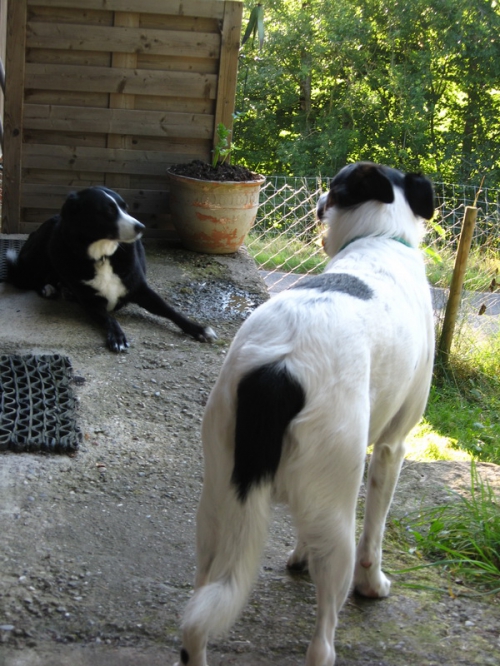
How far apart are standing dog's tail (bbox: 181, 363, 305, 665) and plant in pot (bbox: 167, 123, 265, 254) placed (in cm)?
366

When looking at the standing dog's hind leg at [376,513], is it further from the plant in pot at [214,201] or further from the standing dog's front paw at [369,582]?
the plant in pot at [214,201]

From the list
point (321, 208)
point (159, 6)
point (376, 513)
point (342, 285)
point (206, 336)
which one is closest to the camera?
point (342, 285)

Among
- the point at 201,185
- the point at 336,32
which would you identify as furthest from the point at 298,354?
the point at 336,32

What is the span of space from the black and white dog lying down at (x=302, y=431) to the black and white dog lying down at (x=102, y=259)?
2.38 metres

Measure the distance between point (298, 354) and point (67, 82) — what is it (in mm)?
4497

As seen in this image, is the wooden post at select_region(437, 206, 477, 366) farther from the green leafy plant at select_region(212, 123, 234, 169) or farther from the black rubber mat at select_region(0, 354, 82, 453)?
the black rubber mat at select_region(0, 354, 82, 453)

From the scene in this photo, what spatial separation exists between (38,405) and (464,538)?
187cm

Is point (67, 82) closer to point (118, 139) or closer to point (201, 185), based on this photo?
point (118, 139)

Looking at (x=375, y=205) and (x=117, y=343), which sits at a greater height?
(x=375, y=205)

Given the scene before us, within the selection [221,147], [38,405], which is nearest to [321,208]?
[38,405]

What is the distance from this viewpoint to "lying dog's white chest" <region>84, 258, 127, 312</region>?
4.35 metres

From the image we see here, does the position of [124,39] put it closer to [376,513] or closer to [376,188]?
[376,188]

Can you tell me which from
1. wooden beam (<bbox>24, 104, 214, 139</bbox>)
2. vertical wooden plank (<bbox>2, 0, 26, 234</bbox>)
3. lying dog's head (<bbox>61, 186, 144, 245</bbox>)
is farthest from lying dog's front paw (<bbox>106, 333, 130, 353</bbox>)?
wooden beam (<bbox>24, 104, 214, 139</bbox>)

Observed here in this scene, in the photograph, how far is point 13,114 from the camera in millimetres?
5402
